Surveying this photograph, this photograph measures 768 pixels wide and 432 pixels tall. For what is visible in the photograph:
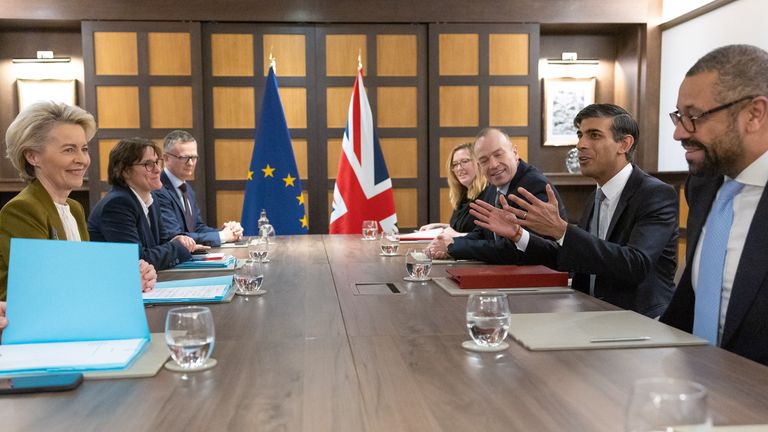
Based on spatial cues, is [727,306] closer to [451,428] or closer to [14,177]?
[451,428]

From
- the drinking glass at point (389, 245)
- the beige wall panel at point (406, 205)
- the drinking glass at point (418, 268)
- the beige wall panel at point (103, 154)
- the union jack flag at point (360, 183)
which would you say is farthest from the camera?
the beige wall panel at point (406, 205)

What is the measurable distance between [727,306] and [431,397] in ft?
3.44

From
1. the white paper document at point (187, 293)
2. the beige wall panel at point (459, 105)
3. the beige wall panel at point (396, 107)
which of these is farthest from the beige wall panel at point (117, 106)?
the white paper document at point (187, 293)

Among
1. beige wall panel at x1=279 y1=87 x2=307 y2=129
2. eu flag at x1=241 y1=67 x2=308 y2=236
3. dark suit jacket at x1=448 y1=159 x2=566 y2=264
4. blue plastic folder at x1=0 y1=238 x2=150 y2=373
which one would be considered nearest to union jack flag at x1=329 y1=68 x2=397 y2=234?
eu flag at x1=241 y1=67 x2=308 y2=236

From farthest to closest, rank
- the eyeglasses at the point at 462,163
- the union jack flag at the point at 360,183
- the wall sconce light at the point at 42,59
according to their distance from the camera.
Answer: the wall sconce light at the point at 42,59
the union jack flag at the point at 360,183
the eyeglasses at the point at 462,163

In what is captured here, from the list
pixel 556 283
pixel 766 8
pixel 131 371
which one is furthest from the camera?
pixel 766 8

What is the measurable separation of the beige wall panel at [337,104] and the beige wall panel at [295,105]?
0.22m

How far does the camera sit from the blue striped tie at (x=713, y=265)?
187 centimetres

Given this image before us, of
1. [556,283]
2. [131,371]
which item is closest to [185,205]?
[556,283]

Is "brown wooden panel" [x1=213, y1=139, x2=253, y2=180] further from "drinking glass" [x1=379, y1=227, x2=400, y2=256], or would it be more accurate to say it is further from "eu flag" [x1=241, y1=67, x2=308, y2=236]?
"drinking glass" [x1=379, y1=227, x2=400, y2=256]

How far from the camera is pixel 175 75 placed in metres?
6.40

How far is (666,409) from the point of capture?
2.16 feet

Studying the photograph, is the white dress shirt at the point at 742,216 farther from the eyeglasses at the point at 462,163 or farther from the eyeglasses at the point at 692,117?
the eyeglasses at the point at 462,163

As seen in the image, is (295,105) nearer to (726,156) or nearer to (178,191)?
(178,191)
